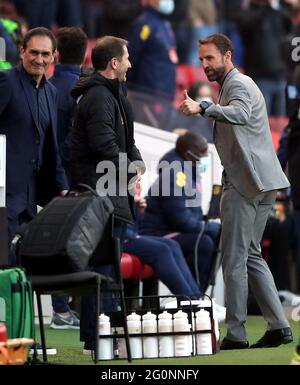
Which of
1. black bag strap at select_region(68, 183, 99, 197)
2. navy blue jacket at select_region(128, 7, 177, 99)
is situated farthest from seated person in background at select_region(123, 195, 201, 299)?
navy blue jacket at select_region(128, 7, 177, 99)

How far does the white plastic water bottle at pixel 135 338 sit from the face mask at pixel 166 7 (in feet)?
27.3

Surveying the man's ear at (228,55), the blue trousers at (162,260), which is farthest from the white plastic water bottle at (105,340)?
the blue trousers at (162,260)

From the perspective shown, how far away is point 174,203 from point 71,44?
2163mm

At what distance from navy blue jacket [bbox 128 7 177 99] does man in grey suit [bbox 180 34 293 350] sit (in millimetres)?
6253

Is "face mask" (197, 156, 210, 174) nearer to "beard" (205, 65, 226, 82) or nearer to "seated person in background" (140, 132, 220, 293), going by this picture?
"seated person in background" (140, 132, 220, 293)

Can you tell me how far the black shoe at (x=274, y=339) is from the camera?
32.8ft

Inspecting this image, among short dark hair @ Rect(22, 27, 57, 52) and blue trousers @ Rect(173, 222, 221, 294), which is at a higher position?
short dark hair @ Rect(22, 27, 57, 52)

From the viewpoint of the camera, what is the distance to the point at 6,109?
9750 millimetres

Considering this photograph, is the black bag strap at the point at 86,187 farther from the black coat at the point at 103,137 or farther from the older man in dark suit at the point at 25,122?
the older man in dark suit at the point at 25,122

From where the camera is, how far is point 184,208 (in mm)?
12961

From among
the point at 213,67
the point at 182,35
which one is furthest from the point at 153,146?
the point at 182,35

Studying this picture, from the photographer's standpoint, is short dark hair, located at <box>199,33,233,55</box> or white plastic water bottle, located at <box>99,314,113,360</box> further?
short dark hair, located at <box>199,33,233,55</box>

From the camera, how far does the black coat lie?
31.1ft
